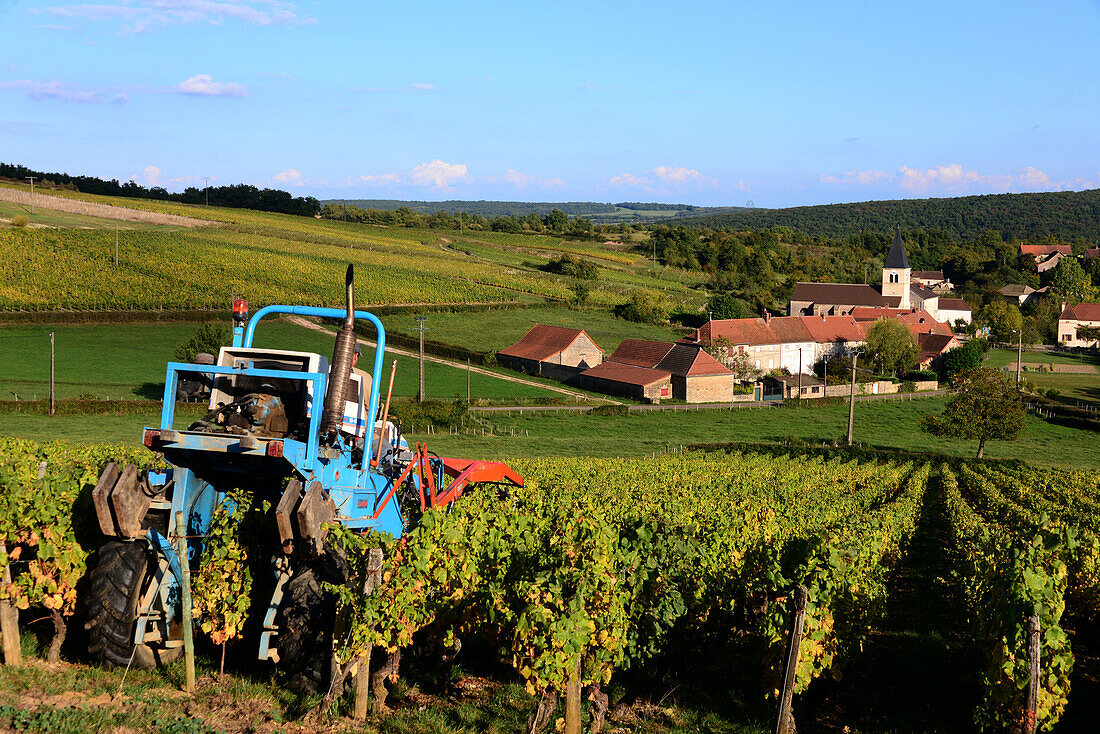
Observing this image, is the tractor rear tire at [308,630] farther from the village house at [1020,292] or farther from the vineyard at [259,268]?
the village house at [1020,292]

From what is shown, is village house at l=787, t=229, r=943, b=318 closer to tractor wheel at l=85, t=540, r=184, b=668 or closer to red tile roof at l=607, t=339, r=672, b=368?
red tile roof at l=607, t=339, r=672, b=368

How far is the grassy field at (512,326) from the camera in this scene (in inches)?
2955

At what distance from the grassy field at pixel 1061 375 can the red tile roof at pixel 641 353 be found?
34503 millimetres

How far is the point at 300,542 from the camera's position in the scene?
8.53 meters

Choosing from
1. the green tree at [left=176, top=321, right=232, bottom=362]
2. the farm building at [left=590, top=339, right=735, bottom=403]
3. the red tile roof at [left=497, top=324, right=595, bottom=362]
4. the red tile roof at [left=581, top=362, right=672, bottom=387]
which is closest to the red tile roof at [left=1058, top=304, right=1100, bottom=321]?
the farm building at [left=590, top=339, right=735, bottom=403]

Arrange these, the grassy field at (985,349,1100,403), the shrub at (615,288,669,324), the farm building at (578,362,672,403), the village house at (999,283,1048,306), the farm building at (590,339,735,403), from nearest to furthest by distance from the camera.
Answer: the farm building at (578,362,672,403)
the farm building at (590,339,735,403)
the grassy field at (985,349,1100,403)
the shrub at (615,288,669,324)
the village house at (999,283,1048,306)

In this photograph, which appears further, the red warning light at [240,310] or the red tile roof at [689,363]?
the red tile roof at [689,363]

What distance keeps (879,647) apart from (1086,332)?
121209mm

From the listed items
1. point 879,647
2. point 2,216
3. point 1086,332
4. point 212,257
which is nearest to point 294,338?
point 212,257

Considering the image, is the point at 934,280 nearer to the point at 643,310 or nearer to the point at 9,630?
the point at 643,310

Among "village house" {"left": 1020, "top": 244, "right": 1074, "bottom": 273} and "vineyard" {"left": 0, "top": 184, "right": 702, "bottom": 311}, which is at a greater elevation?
"village house" {"left": 1020, "top": 244, "right": 1074, "bottom": 273}

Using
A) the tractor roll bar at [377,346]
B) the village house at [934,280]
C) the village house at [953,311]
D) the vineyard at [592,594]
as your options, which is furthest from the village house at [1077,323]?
the tractor roll bar at [377,346]

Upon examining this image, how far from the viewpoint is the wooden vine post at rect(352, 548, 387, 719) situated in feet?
27.6

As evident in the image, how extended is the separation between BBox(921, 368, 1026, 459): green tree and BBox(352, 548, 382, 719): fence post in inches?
1963
